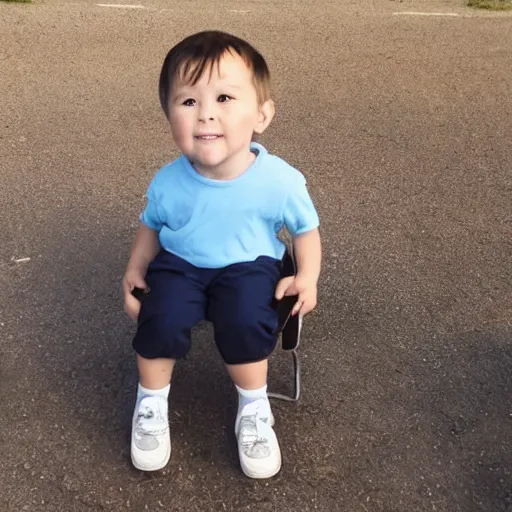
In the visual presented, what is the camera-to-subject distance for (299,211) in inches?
82.2

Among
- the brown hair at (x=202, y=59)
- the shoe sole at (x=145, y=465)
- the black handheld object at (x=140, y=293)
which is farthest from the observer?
the black handheld object at (x=140, y=293)

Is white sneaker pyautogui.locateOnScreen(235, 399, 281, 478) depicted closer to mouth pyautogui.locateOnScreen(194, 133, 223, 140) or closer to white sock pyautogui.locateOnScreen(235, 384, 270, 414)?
white sock pyautogui.locateOnScreen(235, 384, 270, 414)

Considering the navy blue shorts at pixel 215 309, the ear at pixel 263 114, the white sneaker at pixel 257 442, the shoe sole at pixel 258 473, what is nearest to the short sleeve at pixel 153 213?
the navy blue shorts at pixel 215 309

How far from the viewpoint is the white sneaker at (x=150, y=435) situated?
2.04 metres

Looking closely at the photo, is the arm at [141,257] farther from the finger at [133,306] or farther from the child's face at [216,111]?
the child's face at [216,111]

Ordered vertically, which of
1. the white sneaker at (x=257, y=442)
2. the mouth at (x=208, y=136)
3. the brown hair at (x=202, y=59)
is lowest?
the white sneaker at (x=257, y=442)

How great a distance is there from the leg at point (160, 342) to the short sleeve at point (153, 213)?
100mm

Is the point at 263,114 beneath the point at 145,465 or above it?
above

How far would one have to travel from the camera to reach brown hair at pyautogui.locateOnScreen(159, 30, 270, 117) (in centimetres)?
194

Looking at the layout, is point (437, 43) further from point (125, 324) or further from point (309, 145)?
point (125, 324)

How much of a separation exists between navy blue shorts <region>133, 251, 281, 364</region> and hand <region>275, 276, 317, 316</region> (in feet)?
0.08

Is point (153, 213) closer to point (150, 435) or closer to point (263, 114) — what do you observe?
point (263, 114)

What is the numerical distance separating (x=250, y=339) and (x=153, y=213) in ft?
1.56

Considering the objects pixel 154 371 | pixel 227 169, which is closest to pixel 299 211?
pixel 227 169
